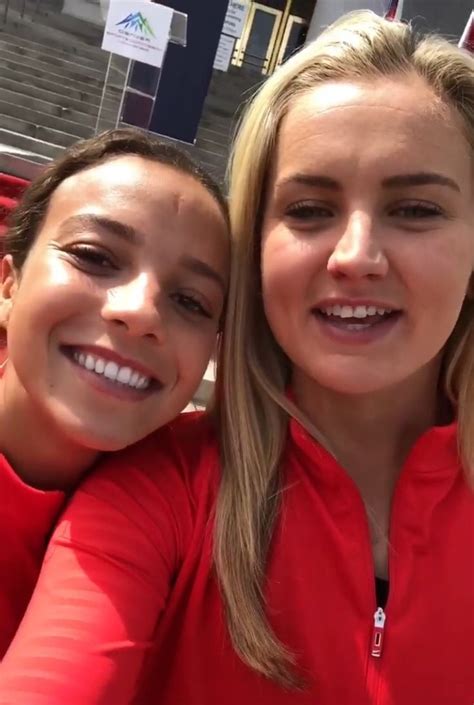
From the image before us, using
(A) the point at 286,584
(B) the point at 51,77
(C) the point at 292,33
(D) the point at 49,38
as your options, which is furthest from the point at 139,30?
(C) the point at 292,33

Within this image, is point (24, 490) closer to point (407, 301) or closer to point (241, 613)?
point (241, 613)

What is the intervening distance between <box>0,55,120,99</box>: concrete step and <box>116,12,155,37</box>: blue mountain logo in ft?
16.9

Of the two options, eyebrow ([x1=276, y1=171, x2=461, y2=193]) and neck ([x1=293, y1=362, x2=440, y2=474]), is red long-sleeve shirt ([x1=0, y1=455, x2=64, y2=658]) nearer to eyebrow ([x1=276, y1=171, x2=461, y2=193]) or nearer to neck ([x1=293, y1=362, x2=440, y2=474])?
neck ([x1=293, y1=362, x2=440, y2=474])

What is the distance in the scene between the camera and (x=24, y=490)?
1.29 meters

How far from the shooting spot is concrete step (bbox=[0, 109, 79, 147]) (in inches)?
345

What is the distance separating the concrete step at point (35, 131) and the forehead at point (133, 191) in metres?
7.80

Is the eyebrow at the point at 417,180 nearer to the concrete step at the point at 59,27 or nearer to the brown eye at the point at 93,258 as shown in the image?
the brown eye at the point at 93,258

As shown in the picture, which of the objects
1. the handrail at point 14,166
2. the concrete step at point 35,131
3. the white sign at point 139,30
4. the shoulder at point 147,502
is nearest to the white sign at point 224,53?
the concrete step at point 35,131

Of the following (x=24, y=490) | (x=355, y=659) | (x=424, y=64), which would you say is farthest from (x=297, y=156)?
(x=355, y=659)

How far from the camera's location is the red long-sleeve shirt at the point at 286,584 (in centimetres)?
112

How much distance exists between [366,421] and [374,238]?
0.41 meters

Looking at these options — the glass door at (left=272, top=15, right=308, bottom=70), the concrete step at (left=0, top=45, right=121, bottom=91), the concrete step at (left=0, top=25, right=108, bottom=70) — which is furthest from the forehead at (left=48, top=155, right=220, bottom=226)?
the glass door at (left=272, top=15, right=308, bottom=70)

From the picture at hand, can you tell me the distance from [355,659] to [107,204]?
2.98 feet

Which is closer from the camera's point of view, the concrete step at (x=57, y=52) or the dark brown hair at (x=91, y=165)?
the dark brown hair at (x=91, y=165)
